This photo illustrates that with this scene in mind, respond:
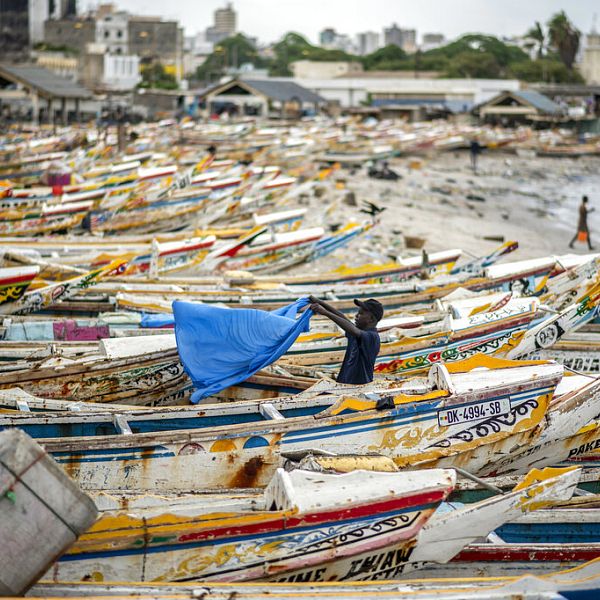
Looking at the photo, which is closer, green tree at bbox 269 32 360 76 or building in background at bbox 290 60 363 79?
building in background at bbox 290 60 363 79

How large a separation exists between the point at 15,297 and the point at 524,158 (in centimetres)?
4521

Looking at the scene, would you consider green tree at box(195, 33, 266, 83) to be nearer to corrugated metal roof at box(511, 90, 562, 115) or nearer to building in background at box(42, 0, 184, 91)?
building in background at box(42, 0, 184, 91)

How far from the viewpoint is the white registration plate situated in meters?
8.35

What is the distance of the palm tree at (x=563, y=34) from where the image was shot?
320ft

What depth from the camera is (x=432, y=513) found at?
6.34 m

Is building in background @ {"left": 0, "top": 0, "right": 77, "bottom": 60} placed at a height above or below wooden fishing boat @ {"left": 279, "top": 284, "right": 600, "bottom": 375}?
above

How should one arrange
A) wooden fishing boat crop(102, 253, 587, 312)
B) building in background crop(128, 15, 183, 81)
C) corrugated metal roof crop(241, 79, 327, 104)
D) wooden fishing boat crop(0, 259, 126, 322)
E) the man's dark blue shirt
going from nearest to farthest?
the man's dark blue shirt → wooden fishing boat crop(0, 259, 126, 322) → wooden fishing boat crop(102, 253, 587, 312) → corrugated metal roof crop(241, 79, 327, 104) → building in background crop(128, 15, 183, 81)

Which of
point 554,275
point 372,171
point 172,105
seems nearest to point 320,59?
point 172,105

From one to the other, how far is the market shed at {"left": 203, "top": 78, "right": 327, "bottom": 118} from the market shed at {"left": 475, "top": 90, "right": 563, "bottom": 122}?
44.3 feet

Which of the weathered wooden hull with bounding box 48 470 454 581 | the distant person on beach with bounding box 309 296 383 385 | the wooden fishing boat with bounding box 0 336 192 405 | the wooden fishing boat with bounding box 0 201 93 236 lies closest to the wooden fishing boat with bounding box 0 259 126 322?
the wooden fishing boat with bounding box 0 336 192 405

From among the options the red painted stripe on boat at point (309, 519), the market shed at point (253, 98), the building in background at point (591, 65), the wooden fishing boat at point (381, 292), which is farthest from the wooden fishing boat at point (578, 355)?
the building in background at point (591, 65)

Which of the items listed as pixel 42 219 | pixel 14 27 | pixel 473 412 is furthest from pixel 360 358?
pixel 14 27

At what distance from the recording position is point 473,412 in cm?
845

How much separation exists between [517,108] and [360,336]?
65000 millimetres
